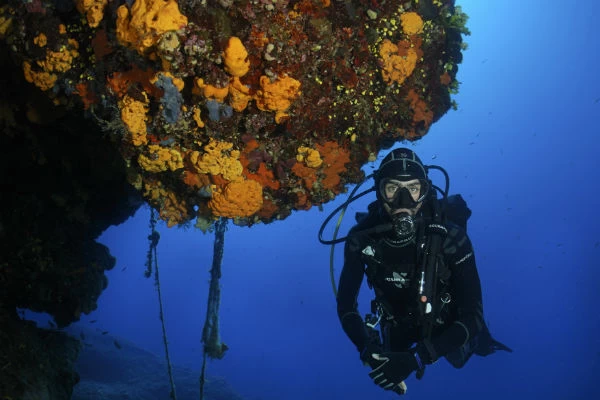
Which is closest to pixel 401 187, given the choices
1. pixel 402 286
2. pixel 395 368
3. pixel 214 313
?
pixel 402 286

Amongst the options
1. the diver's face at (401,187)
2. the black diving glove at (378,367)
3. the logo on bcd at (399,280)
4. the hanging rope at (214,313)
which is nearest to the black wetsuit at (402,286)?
the logo on bcd at (399,280)

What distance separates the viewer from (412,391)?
203ft

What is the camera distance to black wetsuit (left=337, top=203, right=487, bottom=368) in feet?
15.3

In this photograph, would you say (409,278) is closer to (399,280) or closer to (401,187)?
(399,280)

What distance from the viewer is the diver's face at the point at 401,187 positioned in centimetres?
488

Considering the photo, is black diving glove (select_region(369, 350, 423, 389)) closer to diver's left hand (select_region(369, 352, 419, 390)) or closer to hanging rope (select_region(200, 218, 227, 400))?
diver's left hand (select_region(369, 352, 419, 390))

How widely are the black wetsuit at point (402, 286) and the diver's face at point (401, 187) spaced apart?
1.40 ft

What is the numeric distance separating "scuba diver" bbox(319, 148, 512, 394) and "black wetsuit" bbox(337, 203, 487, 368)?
12 millimetres

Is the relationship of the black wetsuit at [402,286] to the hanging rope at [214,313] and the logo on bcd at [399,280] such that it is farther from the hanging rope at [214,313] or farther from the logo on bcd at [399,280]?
the hanging rope at [214,313]

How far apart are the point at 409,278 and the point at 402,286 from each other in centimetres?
16

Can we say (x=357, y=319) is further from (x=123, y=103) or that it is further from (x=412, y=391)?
(x=412, y=391)

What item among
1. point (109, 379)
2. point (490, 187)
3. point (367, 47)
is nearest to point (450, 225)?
point (367, 47)

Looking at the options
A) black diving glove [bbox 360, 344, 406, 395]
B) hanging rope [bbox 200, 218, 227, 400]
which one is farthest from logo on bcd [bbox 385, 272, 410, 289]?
hanging rope [bbox 200, 218, 227, 400]

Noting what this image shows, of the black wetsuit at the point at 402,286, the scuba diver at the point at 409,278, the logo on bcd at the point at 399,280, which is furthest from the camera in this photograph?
the logo on bcd at the point at 399,280
